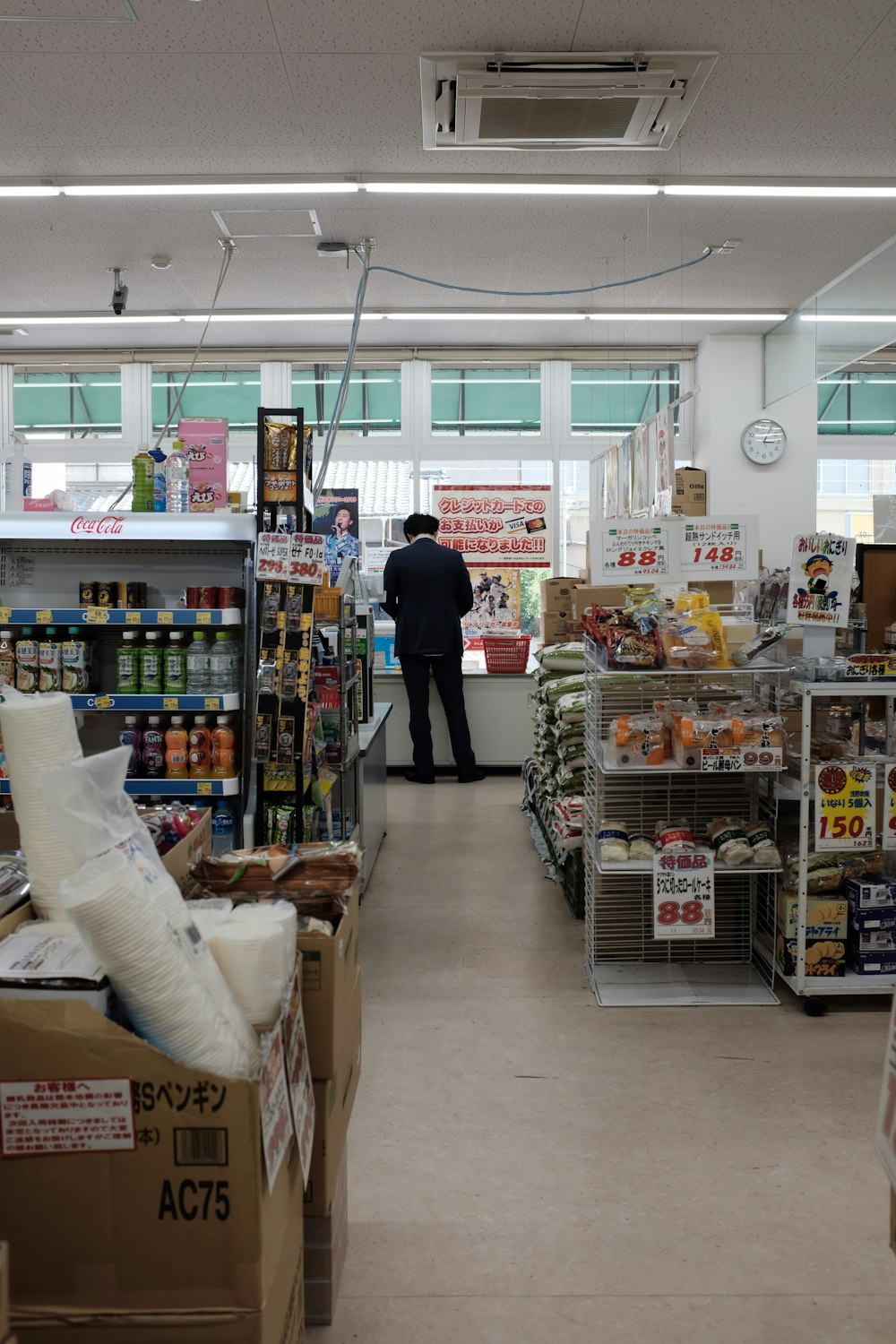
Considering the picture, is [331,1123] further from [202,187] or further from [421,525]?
[421,525]

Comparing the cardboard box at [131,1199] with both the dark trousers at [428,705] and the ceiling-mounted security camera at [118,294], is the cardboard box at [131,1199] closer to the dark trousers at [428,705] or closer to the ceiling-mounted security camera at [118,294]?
the dark trousers at [428,705]

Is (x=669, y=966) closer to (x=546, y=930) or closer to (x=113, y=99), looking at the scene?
(x=546, y=930)

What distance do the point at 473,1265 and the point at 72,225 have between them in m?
5.79

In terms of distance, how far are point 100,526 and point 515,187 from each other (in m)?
2.70

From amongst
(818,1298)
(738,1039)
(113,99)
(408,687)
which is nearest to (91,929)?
(818,1298)

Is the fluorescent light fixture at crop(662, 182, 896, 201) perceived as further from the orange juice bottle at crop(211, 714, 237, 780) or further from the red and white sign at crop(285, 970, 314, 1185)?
the red and white sign at crop(285, 970, 314, 1185)

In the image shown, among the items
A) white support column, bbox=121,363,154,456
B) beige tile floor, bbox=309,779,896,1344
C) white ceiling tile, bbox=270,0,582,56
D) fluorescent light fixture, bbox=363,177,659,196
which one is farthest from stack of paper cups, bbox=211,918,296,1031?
white support column, bbox=121,363,154,456

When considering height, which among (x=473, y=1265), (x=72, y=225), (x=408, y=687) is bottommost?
(x=473, y=1265)

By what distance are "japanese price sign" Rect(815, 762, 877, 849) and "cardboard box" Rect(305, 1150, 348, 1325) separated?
2.13 m

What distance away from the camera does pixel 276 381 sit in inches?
365

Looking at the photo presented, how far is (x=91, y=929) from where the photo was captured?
1.33 meters

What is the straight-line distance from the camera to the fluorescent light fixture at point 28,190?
17.7ft

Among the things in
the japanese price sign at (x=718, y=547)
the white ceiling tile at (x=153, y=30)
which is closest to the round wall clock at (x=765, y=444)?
the japanese price sign at (x=718, y=547)

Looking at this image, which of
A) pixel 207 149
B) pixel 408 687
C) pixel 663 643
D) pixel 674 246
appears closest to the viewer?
pixel 663 643
